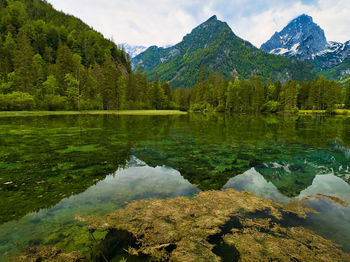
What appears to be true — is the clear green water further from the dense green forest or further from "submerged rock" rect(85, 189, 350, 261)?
the dense green forest

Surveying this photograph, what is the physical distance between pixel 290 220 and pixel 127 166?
7.90 m

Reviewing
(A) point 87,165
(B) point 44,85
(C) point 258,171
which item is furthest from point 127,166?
(B) point 44,85

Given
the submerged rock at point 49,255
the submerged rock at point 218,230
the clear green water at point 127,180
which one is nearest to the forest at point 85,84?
the clear green water at point 127,180

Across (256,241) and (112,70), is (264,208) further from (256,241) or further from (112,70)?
(112,70)

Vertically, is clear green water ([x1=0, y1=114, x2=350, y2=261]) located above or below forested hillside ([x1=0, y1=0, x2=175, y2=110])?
below

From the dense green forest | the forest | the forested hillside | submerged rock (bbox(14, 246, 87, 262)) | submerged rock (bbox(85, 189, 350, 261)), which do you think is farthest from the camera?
the dense green forest

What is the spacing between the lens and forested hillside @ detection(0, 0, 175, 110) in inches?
2293

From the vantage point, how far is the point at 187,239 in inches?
170

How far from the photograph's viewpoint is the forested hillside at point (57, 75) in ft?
191

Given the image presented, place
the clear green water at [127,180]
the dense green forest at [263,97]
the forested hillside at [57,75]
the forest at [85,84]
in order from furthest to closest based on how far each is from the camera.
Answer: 1. the dense green forest at [263,97]
2. the forest at [85,84]
3. the forested hillside at [57,75]
4. the clear green water at [127,180]

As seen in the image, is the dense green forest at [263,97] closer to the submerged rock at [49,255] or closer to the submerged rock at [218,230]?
the submerged rock at [218,230]

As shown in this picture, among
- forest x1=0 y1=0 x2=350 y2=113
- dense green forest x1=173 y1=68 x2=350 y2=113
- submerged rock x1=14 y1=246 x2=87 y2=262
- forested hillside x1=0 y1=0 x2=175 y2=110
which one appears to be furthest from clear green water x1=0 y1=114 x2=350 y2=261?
dense green forest x1=173 y1=68 x2=350 y2=113

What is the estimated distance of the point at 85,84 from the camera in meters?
73.7

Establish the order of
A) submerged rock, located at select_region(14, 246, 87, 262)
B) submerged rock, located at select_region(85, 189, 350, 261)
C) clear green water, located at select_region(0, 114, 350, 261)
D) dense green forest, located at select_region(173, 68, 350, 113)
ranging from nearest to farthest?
submerged rock, located at select_region(14, 246, 87, 262) < submerged rock, located at select_region(85, 189, 350, 261) < clear green water, located at select_region(0, 114, 350, 261) < dense green forest, located at select_region(173, 68, 350, 113)
